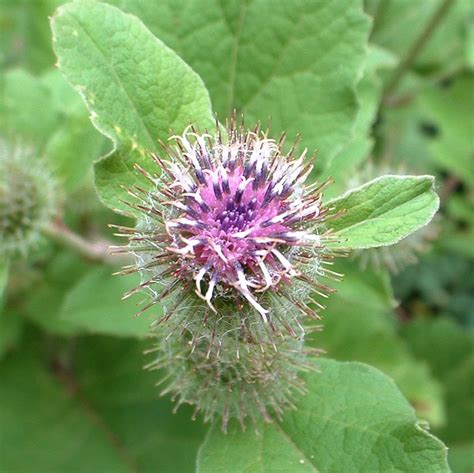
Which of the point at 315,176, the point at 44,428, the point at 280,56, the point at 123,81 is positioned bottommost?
the point at 44,428

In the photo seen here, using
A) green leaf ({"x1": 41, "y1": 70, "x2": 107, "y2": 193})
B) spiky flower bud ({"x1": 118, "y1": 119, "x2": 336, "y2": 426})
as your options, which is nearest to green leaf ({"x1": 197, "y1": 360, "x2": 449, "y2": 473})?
spiky flower bud ({"x1": 118, "y1": 119, "x2": 336, "y2": 426})

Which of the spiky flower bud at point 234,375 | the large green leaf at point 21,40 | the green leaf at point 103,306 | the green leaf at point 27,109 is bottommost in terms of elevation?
the green leaf at point 103,306

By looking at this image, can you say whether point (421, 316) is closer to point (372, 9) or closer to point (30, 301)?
point (372, 9)

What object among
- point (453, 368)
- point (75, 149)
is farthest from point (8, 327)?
point (453, 368)

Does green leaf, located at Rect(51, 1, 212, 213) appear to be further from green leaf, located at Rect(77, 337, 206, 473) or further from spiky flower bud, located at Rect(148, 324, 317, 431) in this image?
green leaf, located at Rect(77, 337, 206, 473)

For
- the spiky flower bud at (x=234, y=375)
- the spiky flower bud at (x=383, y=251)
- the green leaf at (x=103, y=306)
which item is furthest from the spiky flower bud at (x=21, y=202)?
the spiky flower bud at (x=383, y=251)

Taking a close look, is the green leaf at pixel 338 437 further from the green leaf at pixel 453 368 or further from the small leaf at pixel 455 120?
the small leaf at pixel 455 120

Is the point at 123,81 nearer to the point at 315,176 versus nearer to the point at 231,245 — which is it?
the point at 231,245
